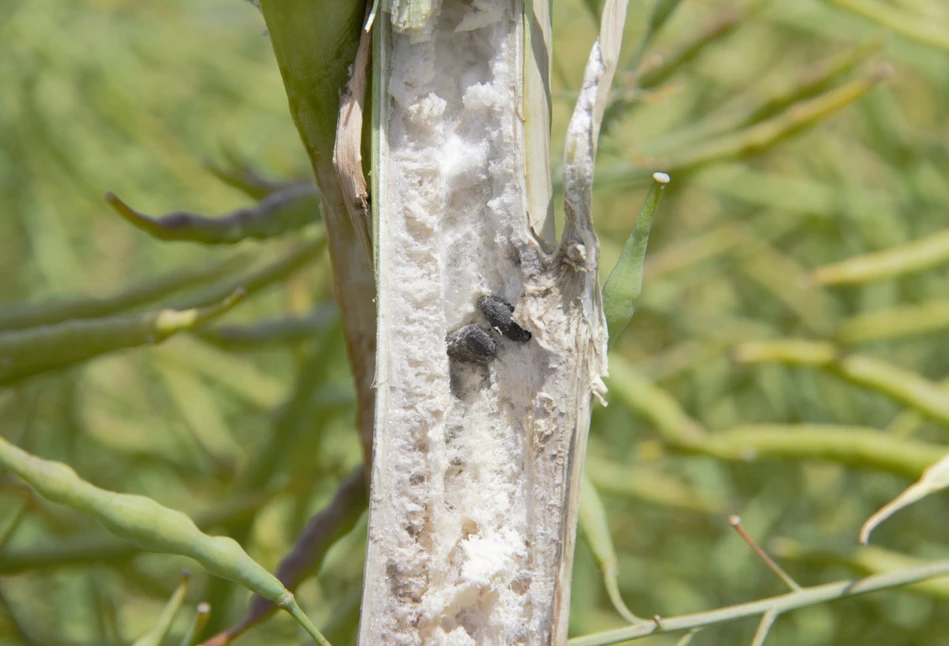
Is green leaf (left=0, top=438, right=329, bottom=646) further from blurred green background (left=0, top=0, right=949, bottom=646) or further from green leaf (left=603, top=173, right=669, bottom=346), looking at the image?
blurred green background (left=0, top=0, right=949, bottom=646)

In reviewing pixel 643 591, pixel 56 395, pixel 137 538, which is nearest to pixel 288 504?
pixel 56 395

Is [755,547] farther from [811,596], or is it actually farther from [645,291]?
[645,291]

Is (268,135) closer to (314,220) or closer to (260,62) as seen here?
(260,62)

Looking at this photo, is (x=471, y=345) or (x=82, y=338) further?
(x=82, y=338)

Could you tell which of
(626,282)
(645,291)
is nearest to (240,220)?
(626,282)

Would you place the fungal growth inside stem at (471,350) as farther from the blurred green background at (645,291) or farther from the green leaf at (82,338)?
the blurred green background at (645,291)

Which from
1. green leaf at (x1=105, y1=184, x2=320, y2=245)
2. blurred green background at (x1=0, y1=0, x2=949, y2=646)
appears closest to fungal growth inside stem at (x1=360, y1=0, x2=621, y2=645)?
green leaf at (x1=105, y1=184, x2=320, y2=245)
